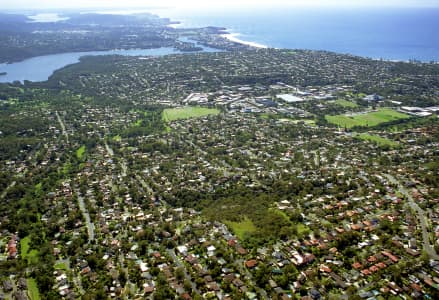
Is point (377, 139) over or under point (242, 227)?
over

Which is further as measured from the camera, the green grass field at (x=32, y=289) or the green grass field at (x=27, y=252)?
the green grass field at (x=27, y=252)

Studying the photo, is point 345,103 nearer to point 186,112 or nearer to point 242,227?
point 186,112

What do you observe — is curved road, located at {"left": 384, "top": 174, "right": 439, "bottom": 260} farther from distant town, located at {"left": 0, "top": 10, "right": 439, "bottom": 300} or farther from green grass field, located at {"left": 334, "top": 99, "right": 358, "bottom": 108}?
green grass field, located at {"left": 334, "top": 99, "right": 358, "bottom": 108}

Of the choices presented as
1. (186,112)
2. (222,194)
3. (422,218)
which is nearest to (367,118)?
(186,112)

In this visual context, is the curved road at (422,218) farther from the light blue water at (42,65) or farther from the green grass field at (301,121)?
the light blue water at (42,65)

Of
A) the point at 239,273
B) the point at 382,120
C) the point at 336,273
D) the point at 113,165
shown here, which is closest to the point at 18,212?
the point at 113,165

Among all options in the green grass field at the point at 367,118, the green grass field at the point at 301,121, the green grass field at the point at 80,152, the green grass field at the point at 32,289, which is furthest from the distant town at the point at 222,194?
the green grass field at the point at 301,121

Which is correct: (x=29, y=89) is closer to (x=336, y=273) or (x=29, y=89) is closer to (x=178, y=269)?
(x=178, y=269)

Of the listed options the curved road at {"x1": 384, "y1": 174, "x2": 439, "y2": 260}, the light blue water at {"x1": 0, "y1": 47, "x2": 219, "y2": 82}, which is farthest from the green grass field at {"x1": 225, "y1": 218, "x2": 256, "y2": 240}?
the light blue water at {"x1": 0, "y1": 47, "x2": 219, "y2": 82}
